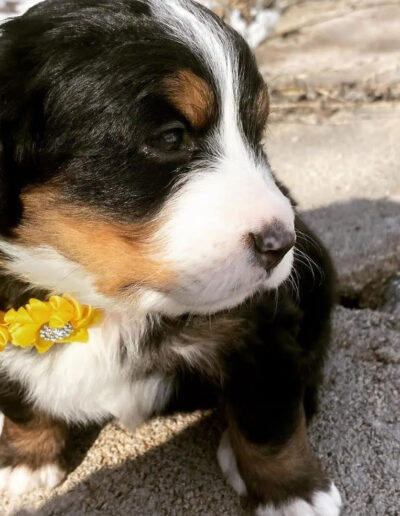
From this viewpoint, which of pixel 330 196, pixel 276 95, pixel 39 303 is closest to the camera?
pixel 39 303

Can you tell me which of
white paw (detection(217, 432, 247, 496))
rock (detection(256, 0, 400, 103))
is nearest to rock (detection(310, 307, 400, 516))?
white paw (detection(217, 432, 247, 496))

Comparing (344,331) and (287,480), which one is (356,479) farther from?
(344,331)

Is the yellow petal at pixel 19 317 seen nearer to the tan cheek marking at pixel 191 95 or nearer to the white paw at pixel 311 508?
the tan cheek marking at pixel 191 95

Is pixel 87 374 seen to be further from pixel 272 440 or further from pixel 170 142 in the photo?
pixel 170 142

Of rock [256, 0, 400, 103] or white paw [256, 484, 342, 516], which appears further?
rock [256, 0, 400, 103]

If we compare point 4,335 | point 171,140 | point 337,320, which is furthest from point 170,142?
point 337,320

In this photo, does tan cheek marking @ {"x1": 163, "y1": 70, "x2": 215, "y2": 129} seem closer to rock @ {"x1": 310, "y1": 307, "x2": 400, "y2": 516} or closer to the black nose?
the black nose

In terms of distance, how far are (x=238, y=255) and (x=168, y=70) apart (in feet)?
1.37

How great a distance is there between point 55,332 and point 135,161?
0.49 metres

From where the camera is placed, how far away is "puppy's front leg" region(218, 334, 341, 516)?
1927 millimetres

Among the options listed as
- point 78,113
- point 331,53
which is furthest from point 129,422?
point 331,53

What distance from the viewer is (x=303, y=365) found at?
6.54ft

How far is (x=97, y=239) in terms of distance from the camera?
1.60 meters

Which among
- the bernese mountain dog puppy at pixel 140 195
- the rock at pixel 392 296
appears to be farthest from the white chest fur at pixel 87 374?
the rock at pixel 392 296
